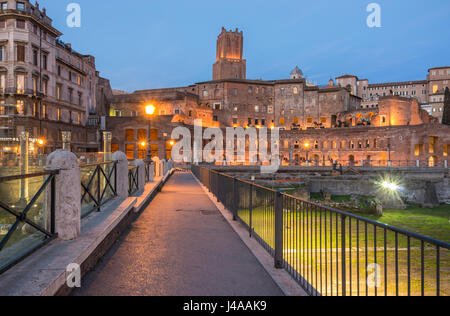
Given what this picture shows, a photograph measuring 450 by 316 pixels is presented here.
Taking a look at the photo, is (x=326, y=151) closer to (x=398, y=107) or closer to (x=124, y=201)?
(x=398, y=107)

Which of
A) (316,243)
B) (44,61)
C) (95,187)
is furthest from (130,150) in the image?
(316,243)

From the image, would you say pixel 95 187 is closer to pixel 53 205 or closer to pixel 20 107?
pixel 53 205

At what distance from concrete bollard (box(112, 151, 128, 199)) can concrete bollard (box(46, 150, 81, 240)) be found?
4.63m

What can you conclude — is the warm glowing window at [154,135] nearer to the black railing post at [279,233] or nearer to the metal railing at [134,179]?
the metal railing at [134,179]

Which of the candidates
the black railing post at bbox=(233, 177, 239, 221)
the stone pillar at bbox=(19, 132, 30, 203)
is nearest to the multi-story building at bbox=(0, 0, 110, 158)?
the stone pillar at bbox=(19, 132, 30, 203)

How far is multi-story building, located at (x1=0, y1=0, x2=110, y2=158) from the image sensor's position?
41500mm

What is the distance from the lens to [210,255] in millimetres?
5992

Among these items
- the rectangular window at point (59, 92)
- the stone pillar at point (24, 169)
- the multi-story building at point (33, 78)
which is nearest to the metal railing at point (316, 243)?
the stone pillar at point (24, 169)

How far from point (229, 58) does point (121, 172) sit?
90097mm

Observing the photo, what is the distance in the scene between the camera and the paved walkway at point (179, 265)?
14.4ft

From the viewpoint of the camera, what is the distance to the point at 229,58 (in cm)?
9512

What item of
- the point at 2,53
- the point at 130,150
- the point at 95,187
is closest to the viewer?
the point at 95,187

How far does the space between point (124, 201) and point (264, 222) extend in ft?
15.5
